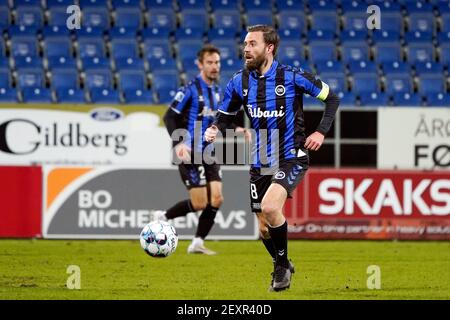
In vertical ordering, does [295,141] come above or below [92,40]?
below

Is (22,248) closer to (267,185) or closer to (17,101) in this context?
(17,101)

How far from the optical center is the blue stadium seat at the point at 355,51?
62.7ft

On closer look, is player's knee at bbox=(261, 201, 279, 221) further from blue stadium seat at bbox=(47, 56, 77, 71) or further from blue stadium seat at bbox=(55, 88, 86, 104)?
blue stadium seat at bbox=(47, 56, 77, 71)

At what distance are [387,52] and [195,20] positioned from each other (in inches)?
144

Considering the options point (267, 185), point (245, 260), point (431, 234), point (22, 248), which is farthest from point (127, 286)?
point (431, 234)

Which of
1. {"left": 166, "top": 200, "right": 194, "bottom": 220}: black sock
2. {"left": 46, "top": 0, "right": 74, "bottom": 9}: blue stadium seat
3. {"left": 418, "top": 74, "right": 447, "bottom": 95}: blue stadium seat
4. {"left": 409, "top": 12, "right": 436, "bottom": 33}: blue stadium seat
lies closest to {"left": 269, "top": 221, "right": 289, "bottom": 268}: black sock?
{"left": 166, "top": 200, "right": 194, "bottom": 220}: black sock

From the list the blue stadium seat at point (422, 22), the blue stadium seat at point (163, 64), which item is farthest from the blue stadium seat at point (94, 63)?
the blue stadium seat at point (422, 22)

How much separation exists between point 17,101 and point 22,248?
13.7 ft

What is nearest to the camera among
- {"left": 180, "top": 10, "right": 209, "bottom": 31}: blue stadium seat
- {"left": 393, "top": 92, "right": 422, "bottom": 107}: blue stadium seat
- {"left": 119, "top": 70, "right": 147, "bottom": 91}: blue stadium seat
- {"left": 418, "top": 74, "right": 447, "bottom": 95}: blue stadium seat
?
{"left": 119, "top": 70, "right": 147, "bottom": 91}: blue stadium seat

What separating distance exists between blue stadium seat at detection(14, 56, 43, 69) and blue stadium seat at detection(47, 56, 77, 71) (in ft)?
0.57

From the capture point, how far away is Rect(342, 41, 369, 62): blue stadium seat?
62.7 ft

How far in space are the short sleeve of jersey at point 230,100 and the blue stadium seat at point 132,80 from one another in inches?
351

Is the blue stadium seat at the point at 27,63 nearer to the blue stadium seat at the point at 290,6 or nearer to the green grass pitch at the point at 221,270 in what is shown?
the green grass pitch at the point at 221,270

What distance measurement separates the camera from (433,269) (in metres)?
11.3
